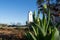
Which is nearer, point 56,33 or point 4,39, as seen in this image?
point 56,33

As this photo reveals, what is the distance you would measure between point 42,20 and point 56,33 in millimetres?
1029

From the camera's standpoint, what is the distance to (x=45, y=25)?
520 cm

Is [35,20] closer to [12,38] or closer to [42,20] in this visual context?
[42,20]

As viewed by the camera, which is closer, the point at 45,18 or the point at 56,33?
the point at 56,33

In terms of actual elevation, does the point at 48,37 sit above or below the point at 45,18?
below

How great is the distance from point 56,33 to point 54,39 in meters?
0.16

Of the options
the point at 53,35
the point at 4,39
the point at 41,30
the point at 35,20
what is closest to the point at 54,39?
the point at 53,35

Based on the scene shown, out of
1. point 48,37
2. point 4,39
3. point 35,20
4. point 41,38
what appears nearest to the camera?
point 48,37

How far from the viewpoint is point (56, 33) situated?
425 cm

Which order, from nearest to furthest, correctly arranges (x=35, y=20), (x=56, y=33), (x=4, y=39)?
(x=56, y=33), (x=35, y=20), (x=4, y=39)

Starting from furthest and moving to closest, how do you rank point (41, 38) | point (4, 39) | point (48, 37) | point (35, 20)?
point (4, 39), point (35, 20), point (41, 38), point (48, 37)

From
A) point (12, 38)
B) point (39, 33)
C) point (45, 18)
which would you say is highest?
point (45, 18)

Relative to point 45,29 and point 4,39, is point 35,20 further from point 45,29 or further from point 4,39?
point 4,39

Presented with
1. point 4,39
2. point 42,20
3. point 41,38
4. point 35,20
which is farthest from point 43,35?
point 4,39
